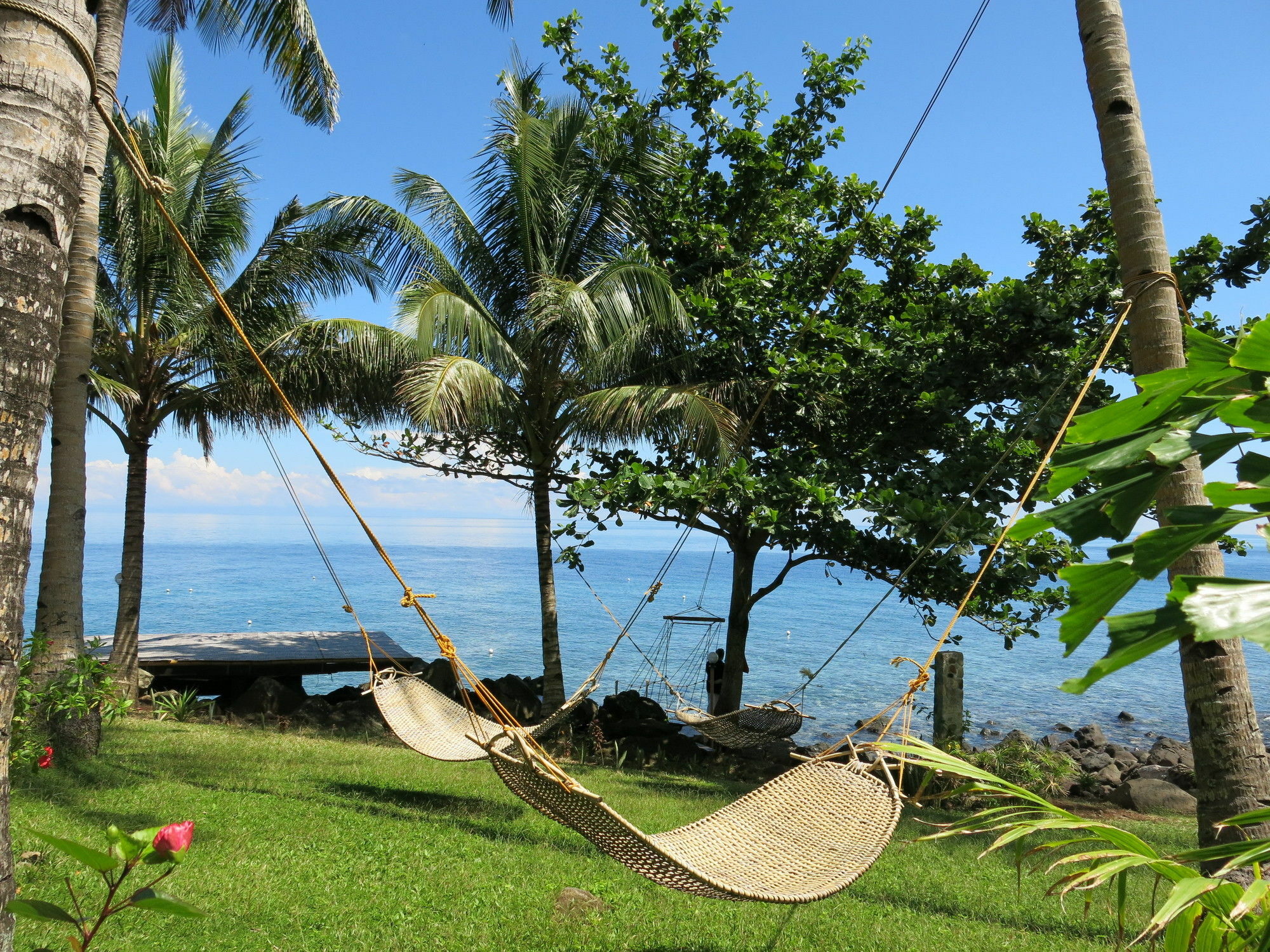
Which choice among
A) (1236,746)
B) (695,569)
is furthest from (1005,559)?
(695,569)

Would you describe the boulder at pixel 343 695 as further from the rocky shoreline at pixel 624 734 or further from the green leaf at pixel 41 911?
the green leaf at pixel 41 911

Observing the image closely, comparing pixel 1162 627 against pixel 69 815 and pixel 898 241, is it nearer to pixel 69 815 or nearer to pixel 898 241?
pixel 69 815

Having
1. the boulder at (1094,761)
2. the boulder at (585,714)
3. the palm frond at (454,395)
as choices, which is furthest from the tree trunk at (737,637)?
the boulder at (1094,761)

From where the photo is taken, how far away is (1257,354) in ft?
2.34

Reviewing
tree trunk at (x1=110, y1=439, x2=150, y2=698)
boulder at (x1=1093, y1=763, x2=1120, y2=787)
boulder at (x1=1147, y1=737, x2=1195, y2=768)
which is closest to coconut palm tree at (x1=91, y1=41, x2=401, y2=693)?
tree trunk at (x1=110, y1=439, x2=150, y2=698)

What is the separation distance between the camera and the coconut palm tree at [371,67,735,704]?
23.8 feet

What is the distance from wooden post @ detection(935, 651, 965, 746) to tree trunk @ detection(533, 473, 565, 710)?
346 centimetres

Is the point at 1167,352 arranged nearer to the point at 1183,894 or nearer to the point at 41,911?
the point at 1183,894

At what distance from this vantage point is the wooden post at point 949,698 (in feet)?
25.5

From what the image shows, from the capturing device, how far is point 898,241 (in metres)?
7.80

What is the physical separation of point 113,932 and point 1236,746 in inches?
152

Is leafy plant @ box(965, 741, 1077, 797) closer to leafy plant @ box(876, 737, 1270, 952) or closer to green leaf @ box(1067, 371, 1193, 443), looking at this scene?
leafy plant @ box(876, 737, 1270, 952)

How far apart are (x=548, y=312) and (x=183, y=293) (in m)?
3.72

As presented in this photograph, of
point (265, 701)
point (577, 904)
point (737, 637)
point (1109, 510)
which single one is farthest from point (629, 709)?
point (1109, 510)
